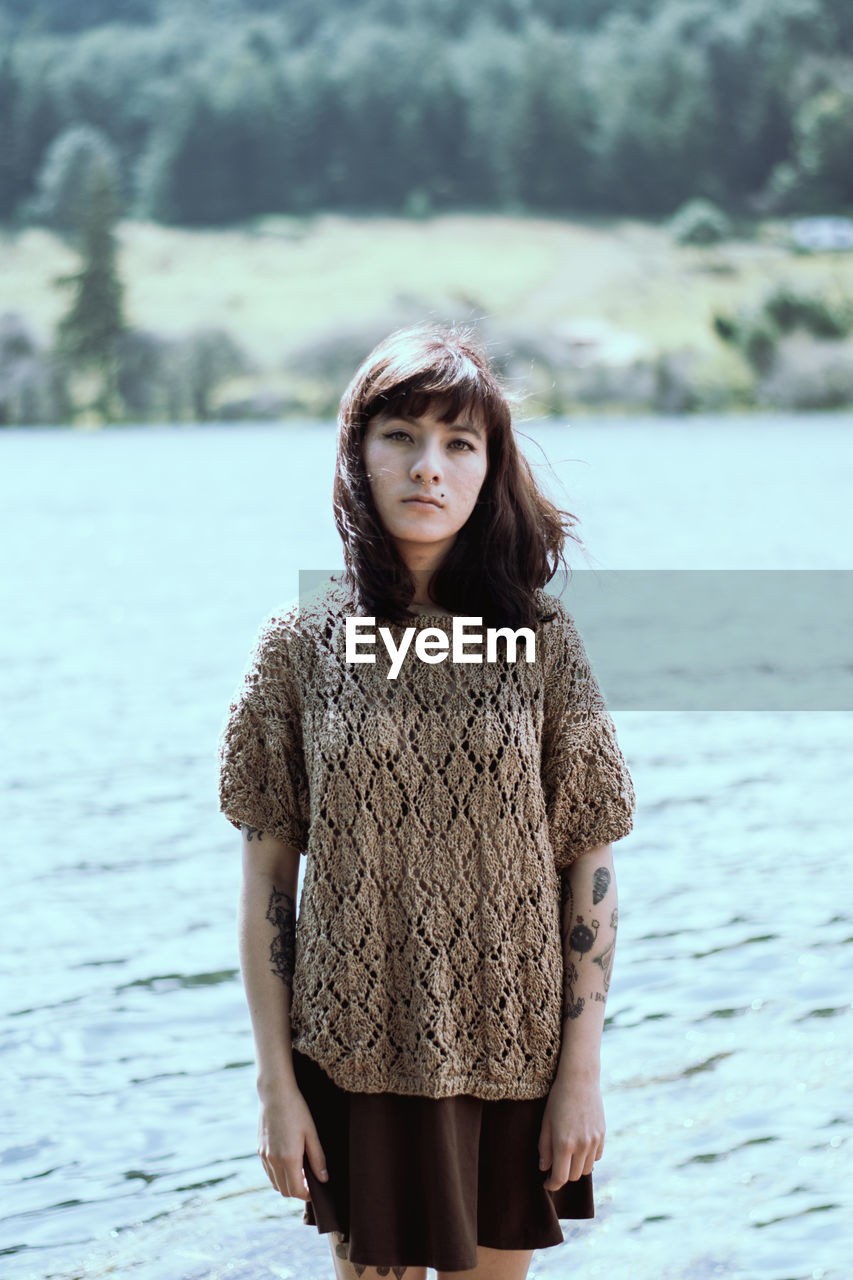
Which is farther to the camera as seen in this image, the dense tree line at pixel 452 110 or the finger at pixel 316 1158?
the dense tree line at pixel 452 110

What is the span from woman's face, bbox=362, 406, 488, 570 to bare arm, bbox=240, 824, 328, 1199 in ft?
1.61

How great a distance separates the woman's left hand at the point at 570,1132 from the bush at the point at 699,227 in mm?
81344

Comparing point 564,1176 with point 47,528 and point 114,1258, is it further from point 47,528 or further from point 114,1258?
point 47,528

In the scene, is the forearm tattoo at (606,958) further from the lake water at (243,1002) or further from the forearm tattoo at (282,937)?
the lake water at (243,1002)

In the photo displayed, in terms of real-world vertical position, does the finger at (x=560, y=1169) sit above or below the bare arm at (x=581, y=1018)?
below

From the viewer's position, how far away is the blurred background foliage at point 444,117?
89.4m

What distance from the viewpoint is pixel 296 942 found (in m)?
2.10

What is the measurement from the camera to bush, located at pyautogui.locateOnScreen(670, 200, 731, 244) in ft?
262

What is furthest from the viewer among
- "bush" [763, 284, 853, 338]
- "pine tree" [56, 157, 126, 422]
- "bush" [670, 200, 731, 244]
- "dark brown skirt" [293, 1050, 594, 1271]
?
"bush" [670, 200, 731, 244]

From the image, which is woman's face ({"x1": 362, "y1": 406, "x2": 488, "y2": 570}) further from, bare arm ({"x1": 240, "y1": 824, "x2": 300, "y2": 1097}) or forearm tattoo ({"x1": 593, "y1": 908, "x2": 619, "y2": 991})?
forearm tattoo ({"x1": 593, "y1": 908, "x2": 619, "y2": 991})

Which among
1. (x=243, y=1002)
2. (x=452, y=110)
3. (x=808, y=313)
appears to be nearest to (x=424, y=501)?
(x=243, y=1002)

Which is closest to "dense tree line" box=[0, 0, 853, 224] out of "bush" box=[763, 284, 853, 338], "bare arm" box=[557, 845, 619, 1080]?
"bush" box=[763, 284, 853, 338]

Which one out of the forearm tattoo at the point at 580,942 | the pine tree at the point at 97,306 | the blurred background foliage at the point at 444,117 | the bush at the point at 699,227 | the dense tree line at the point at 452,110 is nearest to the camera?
the forearm tattoo at the point at 580,942

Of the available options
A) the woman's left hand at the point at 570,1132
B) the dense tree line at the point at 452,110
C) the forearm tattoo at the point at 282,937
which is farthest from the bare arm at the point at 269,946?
the dense tree line at the point at 452,110
